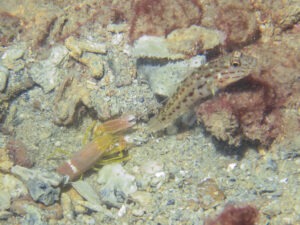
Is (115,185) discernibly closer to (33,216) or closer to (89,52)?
(33,216)

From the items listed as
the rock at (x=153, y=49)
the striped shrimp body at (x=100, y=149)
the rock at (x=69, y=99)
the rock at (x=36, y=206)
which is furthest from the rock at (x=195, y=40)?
the rock at (x=36, y=206)

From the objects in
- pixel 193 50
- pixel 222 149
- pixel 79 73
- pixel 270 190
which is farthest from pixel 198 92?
pixel 79 73

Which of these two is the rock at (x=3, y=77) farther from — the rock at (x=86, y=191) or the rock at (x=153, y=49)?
the rock at (x=153, y=49)

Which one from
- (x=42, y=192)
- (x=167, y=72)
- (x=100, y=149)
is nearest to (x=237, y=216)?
(x=167, y=72)

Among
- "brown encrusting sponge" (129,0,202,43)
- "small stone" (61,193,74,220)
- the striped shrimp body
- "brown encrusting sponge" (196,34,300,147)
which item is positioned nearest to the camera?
"brown encrusting sponge" (196,34,300,147)

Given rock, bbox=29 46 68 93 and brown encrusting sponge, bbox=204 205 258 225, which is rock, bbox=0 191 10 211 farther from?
brown encrusting sponge, bbox=204 205 258 225

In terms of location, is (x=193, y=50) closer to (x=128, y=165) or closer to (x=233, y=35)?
(x=233, y=35)

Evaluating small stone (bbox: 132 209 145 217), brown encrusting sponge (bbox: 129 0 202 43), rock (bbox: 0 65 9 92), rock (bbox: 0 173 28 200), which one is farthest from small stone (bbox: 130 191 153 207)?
rock (bbox: 0 65 9 92)
